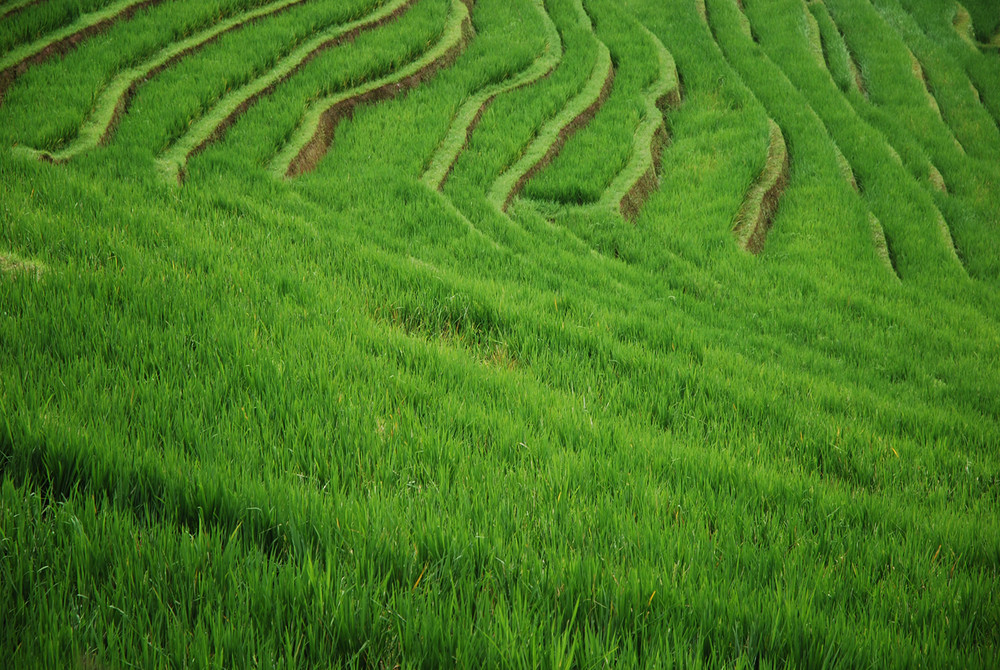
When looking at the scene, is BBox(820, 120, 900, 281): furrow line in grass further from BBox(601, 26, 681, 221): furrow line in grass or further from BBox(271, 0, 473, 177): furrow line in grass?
BBox(271, 0, 473, 177): furrow line in grass

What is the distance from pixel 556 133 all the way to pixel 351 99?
2.85 m

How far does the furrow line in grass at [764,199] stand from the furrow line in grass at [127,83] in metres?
7.14

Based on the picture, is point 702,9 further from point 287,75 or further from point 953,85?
point 287,75

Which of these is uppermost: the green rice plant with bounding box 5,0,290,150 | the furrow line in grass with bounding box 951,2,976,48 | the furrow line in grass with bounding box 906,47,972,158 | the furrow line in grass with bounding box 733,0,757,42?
the furrow line in grass with bounding box 951,2,976,48

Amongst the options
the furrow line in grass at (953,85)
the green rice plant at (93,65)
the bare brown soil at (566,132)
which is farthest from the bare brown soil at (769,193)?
the green rice plant at (93,65)

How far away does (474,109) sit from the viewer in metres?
9.04

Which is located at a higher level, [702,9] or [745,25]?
[702,9]

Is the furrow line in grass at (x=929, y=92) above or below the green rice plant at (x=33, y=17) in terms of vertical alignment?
above

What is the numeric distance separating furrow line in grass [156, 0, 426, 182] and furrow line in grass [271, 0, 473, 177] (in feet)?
2.50

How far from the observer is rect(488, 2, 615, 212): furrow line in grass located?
302 inches

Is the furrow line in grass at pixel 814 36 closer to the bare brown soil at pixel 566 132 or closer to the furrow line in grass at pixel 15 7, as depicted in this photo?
the bare brown soil at pixel 566 132

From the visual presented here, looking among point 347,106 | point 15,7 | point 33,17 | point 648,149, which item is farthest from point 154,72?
point 648,149

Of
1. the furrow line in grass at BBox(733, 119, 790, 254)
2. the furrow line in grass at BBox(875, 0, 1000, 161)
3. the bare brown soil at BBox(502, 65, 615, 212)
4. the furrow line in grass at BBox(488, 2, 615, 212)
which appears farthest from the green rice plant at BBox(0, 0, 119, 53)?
the furrow line in grass at BBox(875, 0, 1000, 161)

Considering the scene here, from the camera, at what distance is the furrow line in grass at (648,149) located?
7715 millimetres
